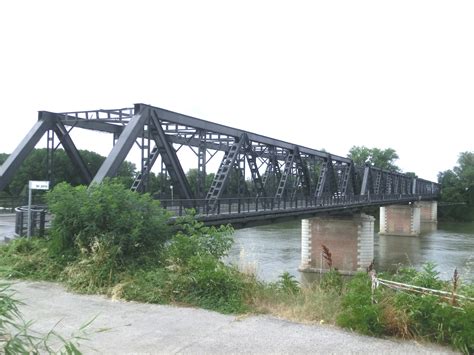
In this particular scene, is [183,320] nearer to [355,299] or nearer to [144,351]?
[144,351]

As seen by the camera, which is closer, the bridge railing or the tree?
the bridge railing

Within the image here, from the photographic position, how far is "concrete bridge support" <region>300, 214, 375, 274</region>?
42.4m

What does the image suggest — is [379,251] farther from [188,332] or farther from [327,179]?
[188,332]

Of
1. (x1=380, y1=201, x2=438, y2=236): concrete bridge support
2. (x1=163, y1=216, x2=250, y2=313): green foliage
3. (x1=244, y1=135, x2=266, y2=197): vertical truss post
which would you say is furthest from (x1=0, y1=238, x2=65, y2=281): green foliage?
(x1=380, y1=201, x2=438, y2=236): concrete bridge support

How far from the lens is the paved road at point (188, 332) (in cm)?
531

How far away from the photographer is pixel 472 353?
209 inches

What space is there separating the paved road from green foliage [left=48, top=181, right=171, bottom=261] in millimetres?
1826

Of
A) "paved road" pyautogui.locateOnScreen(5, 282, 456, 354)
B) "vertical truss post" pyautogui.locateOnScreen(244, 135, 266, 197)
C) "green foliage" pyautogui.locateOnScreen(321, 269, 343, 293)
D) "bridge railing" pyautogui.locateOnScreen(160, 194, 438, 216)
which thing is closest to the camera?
"paved road" pyautogui.locateOnScreen(5, 282, 456, 354)

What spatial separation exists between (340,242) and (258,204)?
16184 mm

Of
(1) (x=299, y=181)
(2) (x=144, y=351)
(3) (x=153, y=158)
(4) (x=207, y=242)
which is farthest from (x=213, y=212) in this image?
(1) (x=299, y=181)

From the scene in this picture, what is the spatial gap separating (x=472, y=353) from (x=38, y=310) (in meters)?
5.90

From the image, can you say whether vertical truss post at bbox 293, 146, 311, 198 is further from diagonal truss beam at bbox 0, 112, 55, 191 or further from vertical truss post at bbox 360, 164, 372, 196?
vertical truss post at bbox 360, 164, 372, 196

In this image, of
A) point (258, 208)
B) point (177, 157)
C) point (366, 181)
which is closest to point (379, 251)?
point (366, 181)

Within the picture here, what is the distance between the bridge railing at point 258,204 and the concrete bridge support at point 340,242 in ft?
7.13
